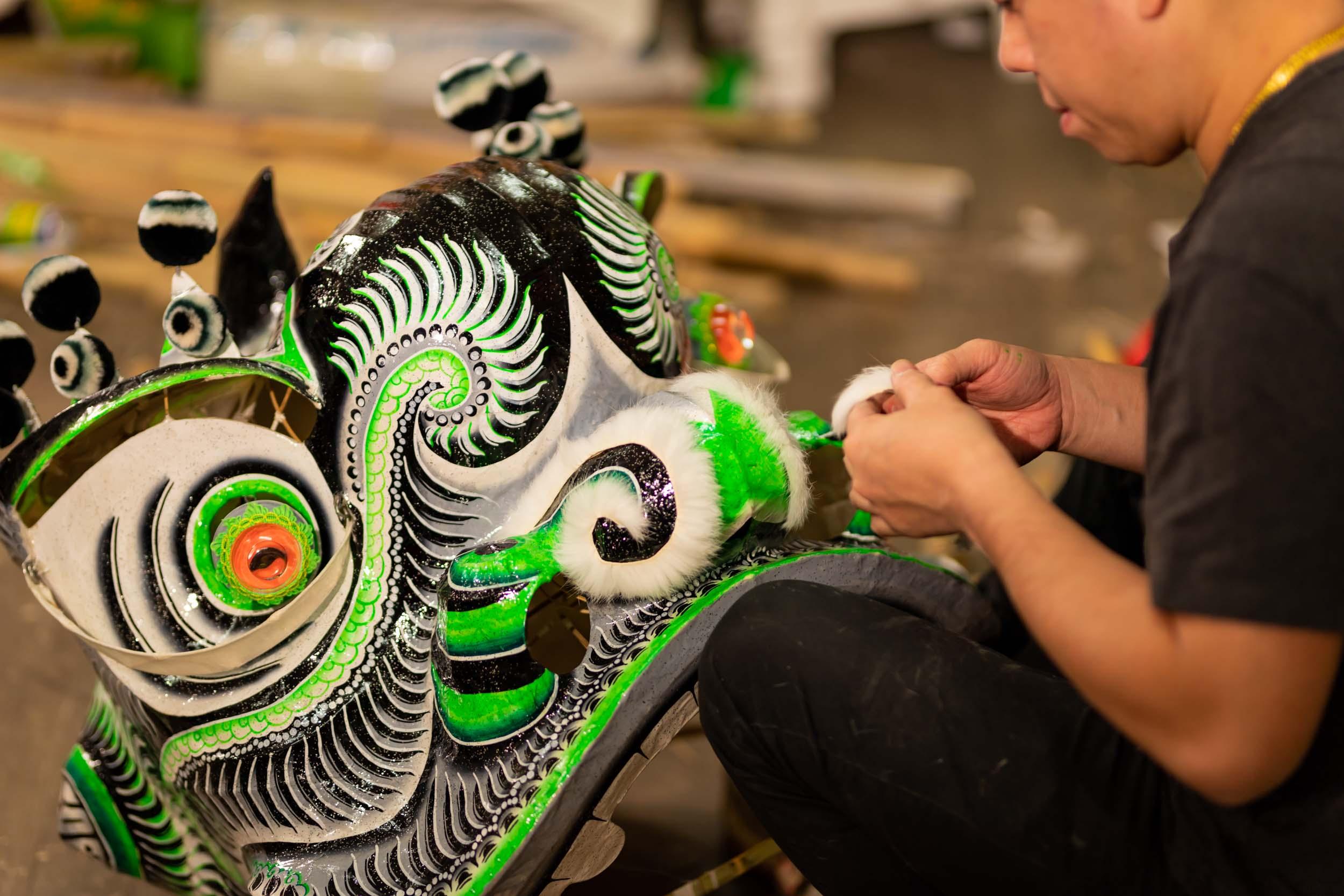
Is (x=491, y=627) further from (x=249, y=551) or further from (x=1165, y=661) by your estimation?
(x=1165, y=661)

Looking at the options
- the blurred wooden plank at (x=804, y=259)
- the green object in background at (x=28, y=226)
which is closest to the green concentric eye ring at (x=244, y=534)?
the blurred wooden plank at (x=804, y=259)

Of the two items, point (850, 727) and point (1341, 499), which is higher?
point (1341, 499)

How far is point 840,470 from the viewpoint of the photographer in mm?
1045

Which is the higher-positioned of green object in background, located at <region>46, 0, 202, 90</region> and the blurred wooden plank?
green object in background, located at <region>46, 0, 202, 90</region>

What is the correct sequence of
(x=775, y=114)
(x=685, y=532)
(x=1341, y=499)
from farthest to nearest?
(x=775, y=114) < (x=685, y=532) < (x=1341, y=499)

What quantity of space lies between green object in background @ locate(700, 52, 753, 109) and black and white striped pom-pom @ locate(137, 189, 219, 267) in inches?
110

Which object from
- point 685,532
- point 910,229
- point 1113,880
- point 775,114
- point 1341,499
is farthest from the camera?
point 775,114

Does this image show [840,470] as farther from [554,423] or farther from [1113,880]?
[1113,880]

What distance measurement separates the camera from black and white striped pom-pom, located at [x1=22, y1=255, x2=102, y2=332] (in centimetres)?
96

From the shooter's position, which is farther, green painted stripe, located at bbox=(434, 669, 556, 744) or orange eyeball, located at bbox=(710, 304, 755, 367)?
orange eyeball, located at bbox=(710, 304, 755, 367)

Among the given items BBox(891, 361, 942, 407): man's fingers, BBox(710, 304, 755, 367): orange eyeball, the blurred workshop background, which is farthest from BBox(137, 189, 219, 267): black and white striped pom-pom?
the blurred workshop background

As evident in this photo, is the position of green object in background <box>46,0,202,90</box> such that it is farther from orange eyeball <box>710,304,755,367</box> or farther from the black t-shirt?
the black t-shirt

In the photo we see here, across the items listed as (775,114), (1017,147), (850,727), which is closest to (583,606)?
(850,727)

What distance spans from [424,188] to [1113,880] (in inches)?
29.4
